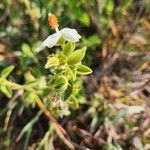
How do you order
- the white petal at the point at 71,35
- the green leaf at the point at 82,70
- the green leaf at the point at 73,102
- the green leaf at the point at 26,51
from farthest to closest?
the green leaf at the point at 26,51 → the green leaf at the point at 73,102 → the green leaf at the point at 82,70 → the white petal at the point at 71,35

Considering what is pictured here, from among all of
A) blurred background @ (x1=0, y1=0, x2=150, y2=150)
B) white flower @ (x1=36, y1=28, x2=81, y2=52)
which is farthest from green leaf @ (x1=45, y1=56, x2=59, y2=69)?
blurred background @ (x1=0, y1=0, x2=150, y2=150)

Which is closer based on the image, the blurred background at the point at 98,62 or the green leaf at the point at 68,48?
the green leaf at the point at 68,48

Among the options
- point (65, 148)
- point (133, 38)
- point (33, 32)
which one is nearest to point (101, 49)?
point (133, 38)

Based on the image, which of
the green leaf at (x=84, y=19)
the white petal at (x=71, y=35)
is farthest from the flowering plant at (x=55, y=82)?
the green leaf at (x=84, y=19)

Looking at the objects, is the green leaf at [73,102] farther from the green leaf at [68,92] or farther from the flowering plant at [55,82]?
the green leaf at [68,92]

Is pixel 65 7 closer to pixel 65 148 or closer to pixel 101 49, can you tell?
pixel 101 49

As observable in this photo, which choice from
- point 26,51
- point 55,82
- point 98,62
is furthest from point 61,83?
point 98,62

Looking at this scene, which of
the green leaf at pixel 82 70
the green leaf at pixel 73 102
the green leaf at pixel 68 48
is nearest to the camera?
the green leaf at pixel 68 48

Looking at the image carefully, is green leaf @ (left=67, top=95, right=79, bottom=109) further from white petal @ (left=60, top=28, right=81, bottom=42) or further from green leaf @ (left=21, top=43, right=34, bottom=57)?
white petal @ (left=60, top=28, right=81, bottom=42)
